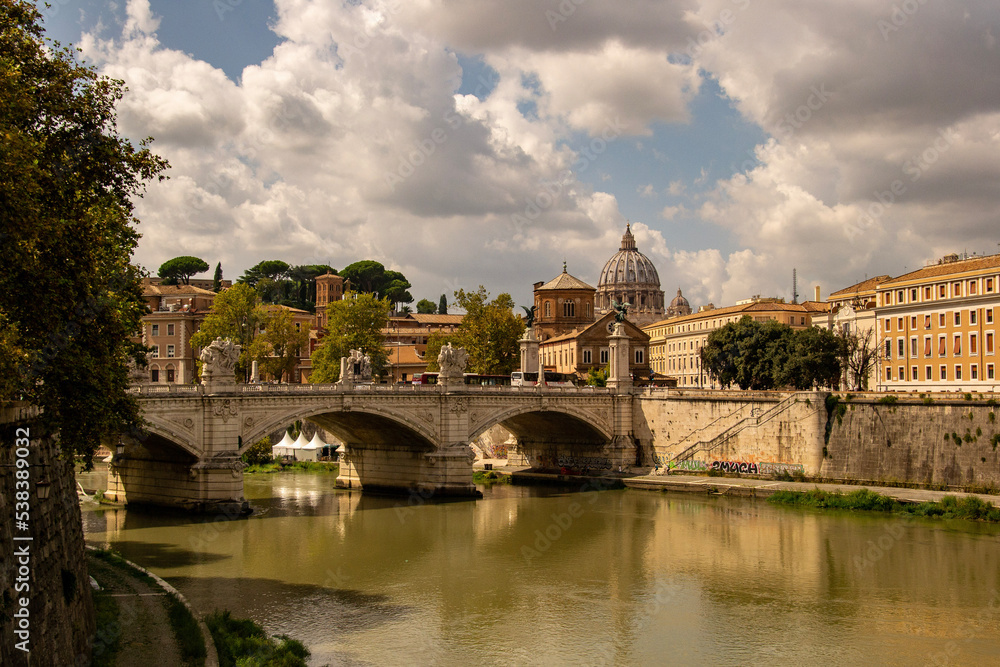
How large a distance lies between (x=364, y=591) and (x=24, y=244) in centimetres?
1554

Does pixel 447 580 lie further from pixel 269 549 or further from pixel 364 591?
pixel 269 549

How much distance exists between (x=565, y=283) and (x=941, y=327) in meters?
43.5

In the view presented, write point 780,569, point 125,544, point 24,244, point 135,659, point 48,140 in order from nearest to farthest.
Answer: point 24,244 < point 135,659 < point 48,140 < point 780,569 < point 125,544

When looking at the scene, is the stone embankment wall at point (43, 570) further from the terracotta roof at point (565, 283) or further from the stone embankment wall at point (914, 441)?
the terracotta roof at point (565, 283)

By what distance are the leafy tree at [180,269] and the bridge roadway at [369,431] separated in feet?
212

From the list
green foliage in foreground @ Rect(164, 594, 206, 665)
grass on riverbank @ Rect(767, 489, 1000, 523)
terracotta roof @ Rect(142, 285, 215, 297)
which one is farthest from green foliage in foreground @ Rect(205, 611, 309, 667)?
terracotta roof @ Rect(142, 285, 215, 297)

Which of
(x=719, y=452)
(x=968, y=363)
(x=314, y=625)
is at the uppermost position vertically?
(x=968, y=363)

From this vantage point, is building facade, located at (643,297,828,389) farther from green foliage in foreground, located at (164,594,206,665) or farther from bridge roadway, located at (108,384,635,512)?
green foliage in foreground, located at (164,594,206,665)

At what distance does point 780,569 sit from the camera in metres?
28.0

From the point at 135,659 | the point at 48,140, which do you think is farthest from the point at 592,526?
the point at 48,140

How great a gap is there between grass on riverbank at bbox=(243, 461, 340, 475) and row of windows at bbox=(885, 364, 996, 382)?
33.7m

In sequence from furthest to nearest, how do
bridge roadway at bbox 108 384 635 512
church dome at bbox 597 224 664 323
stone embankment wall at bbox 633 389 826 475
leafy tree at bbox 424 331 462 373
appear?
church dome at bbox 597 224 664 323, leafy tree at bbox 424 331 462 373, stone embankment wall at bbox 633 389 826 475, bridge roadway at bbox 108 384 635 512

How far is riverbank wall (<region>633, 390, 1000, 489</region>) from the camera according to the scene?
3847 cm

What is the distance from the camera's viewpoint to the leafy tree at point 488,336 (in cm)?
6644
